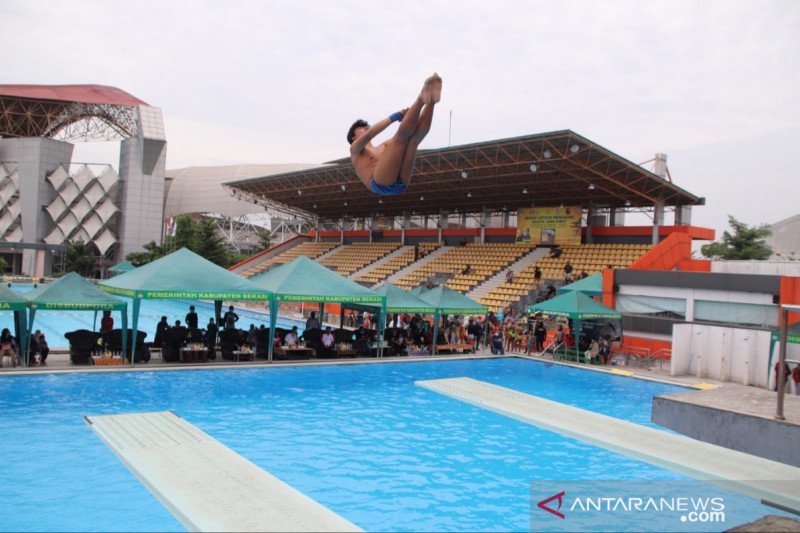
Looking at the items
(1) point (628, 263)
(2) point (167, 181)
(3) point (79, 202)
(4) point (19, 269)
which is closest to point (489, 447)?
(1) point (628, 263)

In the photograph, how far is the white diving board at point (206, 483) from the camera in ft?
19.5

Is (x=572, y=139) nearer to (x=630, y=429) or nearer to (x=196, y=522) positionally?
(x=630, y=429)

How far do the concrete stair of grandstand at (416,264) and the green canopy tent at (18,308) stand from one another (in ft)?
72.5

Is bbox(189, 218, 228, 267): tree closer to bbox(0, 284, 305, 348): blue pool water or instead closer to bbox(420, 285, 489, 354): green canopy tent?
bbox(0, 284, 305, 348): blue pool water

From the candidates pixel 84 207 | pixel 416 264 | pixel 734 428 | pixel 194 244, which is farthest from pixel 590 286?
pixel 84 207

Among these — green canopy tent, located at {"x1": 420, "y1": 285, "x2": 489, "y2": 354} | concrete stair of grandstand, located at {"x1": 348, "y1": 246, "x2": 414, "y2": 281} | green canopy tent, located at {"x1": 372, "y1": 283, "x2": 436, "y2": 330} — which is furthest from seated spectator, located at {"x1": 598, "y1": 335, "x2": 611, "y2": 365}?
concrete stair of grandstand, located at {"x1": 348, "y1": 246, "x2": 414, "y2": 281}

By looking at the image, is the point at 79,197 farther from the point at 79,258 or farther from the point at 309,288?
the point at 309,288

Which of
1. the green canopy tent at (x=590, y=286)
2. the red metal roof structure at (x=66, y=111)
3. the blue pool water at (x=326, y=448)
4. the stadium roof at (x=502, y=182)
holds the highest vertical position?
the red metal roof structure at (x=66, y=111)

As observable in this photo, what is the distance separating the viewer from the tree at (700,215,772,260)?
40.5 meters

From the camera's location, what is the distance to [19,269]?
56281 mm

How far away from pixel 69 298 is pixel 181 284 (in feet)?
8.59

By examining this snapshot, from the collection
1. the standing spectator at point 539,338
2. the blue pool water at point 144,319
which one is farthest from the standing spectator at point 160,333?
the standing spectator at point 539,338

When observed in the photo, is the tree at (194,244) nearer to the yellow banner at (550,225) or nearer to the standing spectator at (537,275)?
the yellow banner at (550,225)

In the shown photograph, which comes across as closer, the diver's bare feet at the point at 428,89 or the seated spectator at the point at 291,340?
the diver's bare feet at the point at 428,89
